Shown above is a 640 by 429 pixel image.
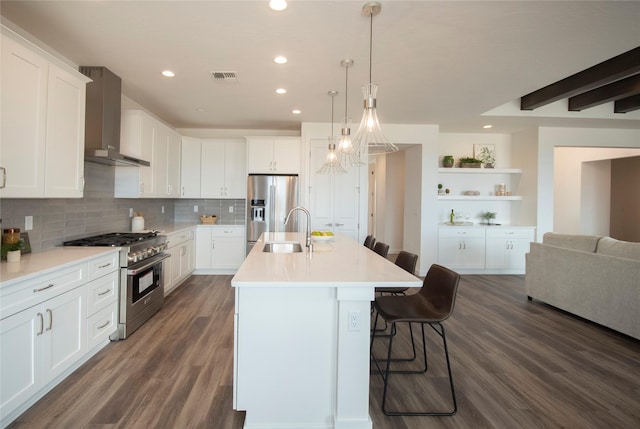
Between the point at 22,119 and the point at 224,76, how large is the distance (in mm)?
1805

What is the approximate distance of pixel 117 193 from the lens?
366 cm

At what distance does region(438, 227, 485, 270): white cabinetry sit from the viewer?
5.29 metres

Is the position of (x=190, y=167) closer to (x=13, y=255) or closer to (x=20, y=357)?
(x=13, y=255)

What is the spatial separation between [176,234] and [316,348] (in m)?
3.20

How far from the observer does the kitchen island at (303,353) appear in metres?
1.63

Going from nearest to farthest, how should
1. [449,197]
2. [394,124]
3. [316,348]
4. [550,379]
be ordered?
[316,348] → [550,379] → [394,124] → [449,197]

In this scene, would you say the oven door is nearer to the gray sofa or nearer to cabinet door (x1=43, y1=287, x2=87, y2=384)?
cabinet door (x1=43, y1=287, x2=87, y2=384)

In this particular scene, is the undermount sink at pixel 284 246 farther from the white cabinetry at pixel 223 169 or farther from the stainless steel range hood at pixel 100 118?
the white cabinetry at pixel 223 169

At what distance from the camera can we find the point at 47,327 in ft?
6.17

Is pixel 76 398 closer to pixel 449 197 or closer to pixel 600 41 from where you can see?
pixel 600 41

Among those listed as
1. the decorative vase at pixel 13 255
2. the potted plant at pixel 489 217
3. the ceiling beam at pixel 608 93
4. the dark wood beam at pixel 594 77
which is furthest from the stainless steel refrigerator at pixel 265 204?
the ceiling beam at pixel 608 93

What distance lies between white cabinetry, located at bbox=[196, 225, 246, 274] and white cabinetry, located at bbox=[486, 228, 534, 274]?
4.34 meters

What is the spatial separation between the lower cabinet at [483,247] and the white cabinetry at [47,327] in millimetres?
4867

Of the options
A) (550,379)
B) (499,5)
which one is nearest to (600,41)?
(499,5)
